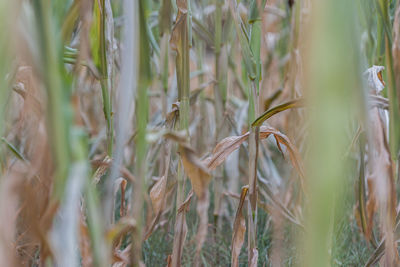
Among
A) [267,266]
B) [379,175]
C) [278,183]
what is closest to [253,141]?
[379,175]

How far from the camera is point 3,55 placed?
223 mm

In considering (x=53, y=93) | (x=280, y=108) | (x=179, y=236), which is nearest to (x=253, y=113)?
(x=280, y=108)

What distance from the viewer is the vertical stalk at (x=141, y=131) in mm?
259

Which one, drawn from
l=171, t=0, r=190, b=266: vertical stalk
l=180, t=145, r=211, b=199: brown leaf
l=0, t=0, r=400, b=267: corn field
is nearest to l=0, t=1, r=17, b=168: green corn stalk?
l=0, t=0, r=400, b=267: corn field

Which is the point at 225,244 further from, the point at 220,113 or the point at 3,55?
the point at 3,55

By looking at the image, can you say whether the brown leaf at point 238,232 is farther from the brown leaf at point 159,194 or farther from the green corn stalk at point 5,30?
the green corn stalk at point 5,30

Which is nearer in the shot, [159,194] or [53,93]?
[53,93]

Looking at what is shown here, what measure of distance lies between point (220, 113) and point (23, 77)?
0.36 meters

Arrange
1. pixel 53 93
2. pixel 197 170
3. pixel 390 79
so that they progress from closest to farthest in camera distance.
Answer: pixel 53 93 → pixel 197 170 → pixel 390 79

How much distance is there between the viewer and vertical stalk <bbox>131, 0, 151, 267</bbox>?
259 mm

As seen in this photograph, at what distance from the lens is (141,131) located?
263 mm

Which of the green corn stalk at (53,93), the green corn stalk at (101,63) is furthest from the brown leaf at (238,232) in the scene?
the green corn stalk at (53,93)

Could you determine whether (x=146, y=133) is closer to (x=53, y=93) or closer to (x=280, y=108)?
(x=53, y=93)

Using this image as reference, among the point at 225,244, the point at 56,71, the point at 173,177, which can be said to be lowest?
the point at 225,244
